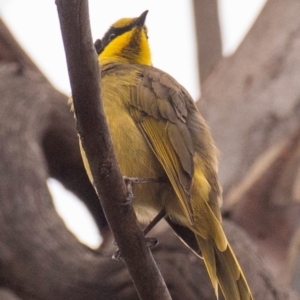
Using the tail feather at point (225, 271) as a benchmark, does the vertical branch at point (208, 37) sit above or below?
above

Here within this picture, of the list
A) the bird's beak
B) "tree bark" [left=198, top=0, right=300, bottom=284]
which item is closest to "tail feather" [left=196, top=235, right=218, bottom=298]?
"tree bark" [left=198, top=0, right=300, bottom=284]

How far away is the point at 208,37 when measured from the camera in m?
5.43

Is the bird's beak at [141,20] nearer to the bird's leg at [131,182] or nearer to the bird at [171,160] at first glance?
the bird at [171,160]

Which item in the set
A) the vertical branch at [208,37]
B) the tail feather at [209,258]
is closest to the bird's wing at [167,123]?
the tail feather at [209,258]

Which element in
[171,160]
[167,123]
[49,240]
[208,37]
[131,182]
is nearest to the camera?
[131,182]

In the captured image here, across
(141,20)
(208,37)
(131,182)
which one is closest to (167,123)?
(131,182)

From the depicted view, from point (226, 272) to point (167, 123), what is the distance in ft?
2.15

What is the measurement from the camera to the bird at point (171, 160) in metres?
2.87

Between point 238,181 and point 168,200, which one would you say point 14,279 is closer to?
point 168,200

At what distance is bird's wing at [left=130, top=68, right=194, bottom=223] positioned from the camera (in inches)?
113

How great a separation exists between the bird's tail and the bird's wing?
0.21 metres

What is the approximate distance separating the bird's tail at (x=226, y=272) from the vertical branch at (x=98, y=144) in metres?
0.27

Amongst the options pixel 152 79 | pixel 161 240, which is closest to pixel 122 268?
pixel 161 240

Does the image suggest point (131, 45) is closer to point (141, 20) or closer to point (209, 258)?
point (141, 20)
